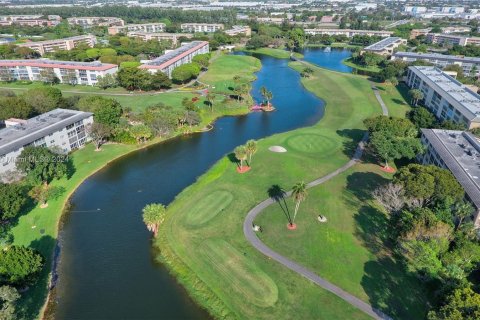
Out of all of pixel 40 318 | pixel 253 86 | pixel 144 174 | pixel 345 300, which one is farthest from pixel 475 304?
pixel 253 86

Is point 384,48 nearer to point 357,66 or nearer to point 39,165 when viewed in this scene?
point 357,66

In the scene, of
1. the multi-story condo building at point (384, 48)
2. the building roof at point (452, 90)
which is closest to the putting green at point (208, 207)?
the building roof at point (452, 90)

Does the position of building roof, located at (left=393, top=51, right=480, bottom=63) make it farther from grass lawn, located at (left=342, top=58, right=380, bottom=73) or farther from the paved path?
the paved path

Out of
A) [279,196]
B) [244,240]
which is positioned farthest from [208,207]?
[279,196]

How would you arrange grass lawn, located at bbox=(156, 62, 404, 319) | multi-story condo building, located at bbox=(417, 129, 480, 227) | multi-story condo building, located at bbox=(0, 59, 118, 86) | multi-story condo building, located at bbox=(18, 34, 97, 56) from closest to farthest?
1. grass lawn, located at bbox=(156, 62, 404, 319)
2. multi-story condo building, located at bbox=(417, 129, 480, 227)
3. multi-story condo building, located at bbox=(0, 59, 118, 86)
4. multi-story condo building, located at bbox=(18, 34, 97, 56)

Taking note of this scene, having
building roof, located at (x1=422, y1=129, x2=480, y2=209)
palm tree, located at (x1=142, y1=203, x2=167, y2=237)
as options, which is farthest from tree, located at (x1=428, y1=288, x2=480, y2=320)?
palm tree, located at (x1=142, y1=203, x2=167, y2=237)

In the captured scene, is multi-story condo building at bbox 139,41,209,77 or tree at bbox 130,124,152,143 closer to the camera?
tree at bbox 130,124,152,143
